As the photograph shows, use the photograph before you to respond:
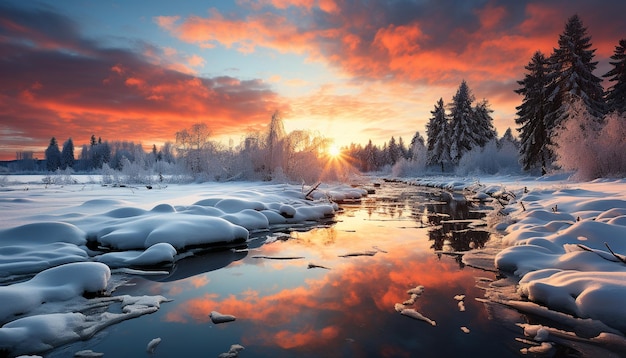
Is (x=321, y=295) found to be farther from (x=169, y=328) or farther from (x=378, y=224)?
(x=378, y=224)

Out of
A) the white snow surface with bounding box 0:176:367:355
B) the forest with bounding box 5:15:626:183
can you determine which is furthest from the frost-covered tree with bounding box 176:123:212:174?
the white snow surface with bounding box 0:176:367:355

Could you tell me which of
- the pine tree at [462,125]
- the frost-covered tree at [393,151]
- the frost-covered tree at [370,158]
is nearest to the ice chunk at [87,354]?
the pine tree at [462,125]

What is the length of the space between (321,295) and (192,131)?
29.0 meters

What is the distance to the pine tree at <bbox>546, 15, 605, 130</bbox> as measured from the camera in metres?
25.1

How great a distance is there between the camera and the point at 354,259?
7.20 m

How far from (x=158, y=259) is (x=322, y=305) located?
3.95 meters

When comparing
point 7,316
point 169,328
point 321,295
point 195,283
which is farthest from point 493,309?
point 7,316

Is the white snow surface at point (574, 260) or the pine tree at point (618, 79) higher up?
the pine tree at point (618, 79)

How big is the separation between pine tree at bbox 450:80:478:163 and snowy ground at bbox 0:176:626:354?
29.5 metres

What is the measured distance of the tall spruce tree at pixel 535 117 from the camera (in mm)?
27641

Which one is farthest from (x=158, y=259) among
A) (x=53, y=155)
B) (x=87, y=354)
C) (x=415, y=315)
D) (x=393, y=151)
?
(x=53, y=155)

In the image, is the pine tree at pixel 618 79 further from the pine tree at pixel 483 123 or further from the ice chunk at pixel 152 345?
the ice chunk at pixel 152 345

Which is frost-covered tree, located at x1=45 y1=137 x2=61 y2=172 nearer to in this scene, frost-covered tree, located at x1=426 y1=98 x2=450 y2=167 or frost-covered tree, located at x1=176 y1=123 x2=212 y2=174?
frost-covered tree, located at x1=176 y1=123 x2=212 y2=174

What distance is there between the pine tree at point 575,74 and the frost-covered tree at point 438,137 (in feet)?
52.2
